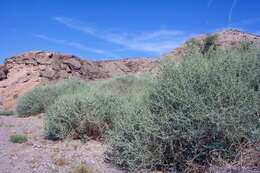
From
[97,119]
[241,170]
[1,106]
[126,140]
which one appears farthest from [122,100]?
[1,106]

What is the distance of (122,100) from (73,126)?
148 cm

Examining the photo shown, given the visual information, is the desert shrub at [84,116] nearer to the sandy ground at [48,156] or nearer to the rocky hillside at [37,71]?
the sandy ground at [48,156]

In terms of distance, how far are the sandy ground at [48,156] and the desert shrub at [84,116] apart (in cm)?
34

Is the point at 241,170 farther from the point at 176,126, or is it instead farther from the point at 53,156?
the point at 53,156

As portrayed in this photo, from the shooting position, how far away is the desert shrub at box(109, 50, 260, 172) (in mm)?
6418

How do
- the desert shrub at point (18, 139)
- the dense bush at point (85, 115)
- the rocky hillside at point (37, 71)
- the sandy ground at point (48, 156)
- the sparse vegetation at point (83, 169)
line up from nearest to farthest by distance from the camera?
the sparse vegetation at point (83, 169) < the sandy ground at point (48, 156) < the dense bush at point (85, 115) < the desert shrub at point (18, 139) < the rocky hillside at point (37, 71)

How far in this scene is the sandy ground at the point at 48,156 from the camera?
8062 millimetres

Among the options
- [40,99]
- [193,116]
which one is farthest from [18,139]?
[40,99]

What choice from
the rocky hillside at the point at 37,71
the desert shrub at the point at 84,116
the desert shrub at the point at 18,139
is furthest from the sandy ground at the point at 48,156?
the rocky hillside at the point at 37,71

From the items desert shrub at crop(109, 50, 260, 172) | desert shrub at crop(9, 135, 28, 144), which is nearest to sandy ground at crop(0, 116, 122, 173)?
desert shrub at crop(9, 135, 28, 144)

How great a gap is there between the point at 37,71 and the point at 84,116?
82.3 feet

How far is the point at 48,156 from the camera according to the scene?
9180 mm

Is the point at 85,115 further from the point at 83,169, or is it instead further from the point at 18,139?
the point at 83,169

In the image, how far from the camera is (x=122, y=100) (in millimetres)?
11672
